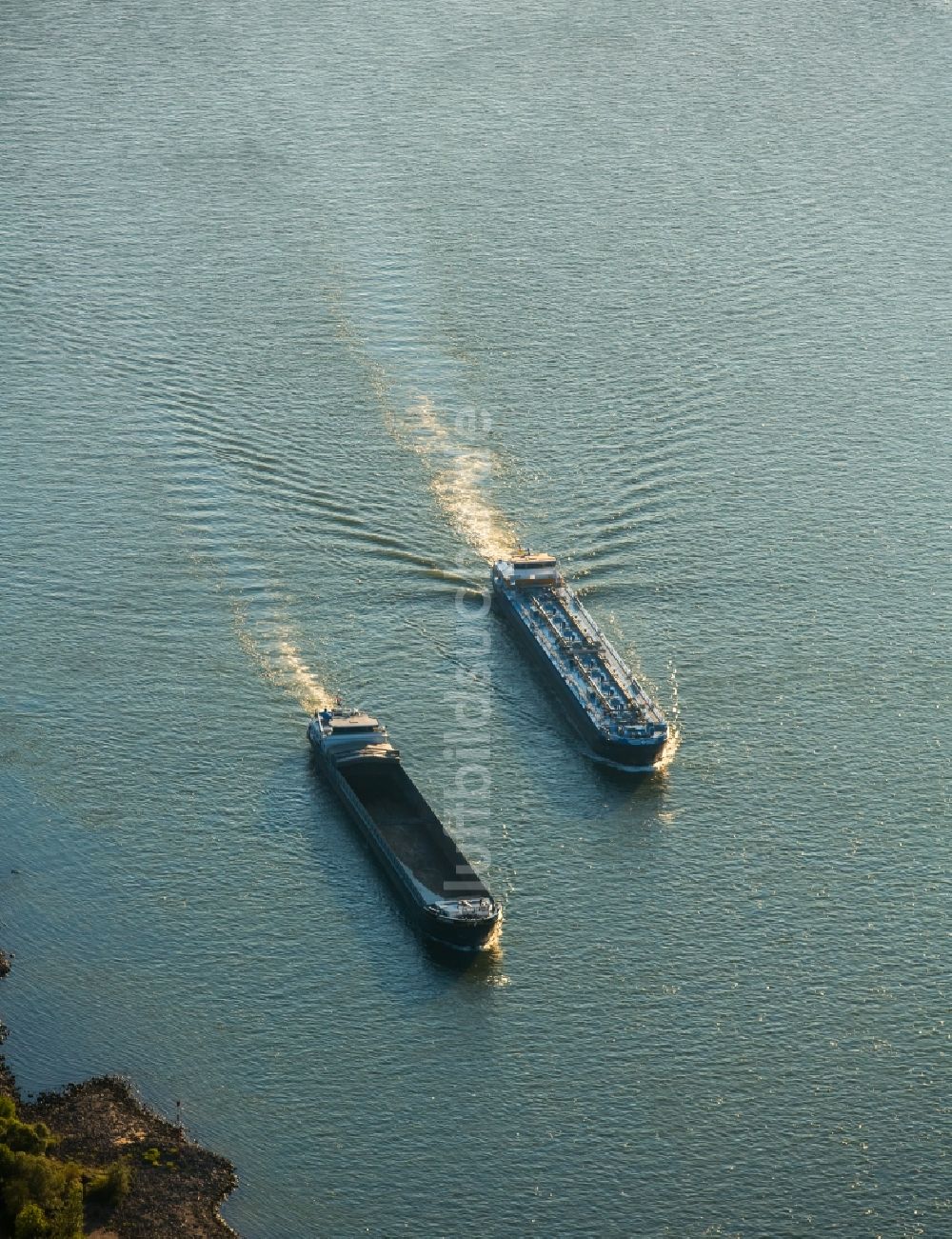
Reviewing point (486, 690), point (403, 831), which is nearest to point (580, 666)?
point (486, 690)

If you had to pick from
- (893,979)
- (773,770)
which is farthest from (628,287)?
(893,979)

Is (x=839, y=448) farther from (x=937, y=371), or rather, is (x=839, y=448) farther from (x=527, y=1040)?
(x=527, y=1040)

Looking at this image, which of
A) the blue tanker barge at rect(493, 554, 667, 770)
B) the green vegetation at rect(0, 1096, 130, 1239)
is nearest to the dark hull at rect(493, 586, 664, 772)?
the blue tanker barge at rect(493, 554, 667, 770)

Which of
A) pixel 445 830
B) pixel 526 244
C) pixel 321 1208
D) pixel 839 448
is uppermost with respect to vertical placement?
pixel 526 244

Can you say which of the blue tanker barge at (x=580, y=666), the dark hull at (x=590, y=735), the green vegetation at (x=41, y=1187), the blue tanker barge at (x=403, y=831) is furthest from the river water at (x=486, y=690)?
the green vegetation at (x=41, y=1187)

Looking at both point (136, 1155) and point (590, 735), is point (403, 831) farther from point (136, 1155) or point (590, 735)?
point (136, 1155)

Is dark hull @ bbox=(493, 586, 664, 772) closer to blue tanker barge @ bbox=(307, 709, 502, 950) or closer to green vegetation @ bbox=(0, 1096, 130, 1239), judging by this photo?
blue tanker barge @ bbox=(307, 709, 502, 950)
